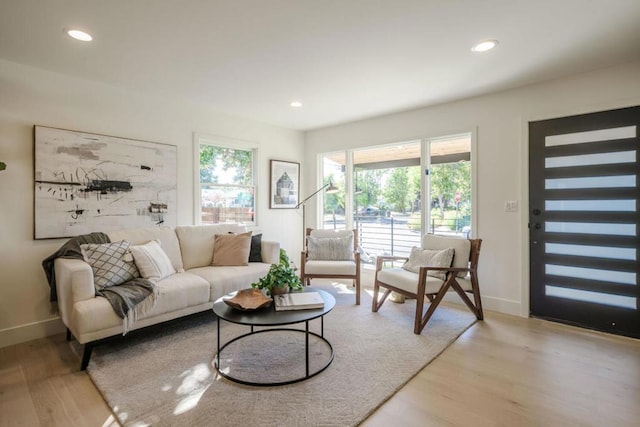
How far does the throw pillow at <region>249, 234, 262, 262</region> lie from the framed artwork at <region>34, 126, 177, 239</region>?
37.6 inches

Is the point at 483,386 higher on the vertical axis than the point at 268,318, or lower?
lower

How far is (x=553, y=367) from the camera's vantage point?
228 centimetres

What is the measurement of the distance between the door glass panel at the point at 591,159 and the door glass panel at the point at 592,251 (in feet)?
2.50

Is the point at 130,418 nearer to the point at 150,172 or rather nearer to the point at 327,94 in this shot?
the point at 150,172

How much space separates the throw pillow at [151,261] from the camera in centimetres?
278

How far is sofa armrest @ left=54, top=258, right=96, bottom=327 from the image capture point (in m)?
2.29

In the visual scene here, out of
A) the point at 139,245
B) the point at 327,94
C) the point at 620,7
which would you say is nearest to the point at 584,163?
the point at 620,7

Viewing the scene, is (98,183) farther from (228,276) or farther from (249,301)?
(249,301)

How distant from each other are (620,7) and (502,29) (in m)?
0.64

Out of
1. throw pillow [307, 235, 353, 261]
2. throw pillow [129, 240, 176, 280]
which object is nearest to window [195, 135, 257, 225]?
throw pillow [129, 240, 176, 280]

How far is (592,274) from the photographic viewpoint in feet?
9.69

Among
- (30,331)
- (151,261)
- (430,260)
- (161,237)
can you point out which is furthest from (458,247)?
(30,331)

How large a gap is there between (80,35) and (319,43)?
170 centimetres

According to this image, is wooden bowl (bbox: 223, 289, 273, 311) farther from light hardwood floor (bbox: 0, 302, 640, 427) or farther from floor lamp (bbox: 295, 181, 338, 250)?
floor lamp (bbox: 295, 181, 338, 250)
